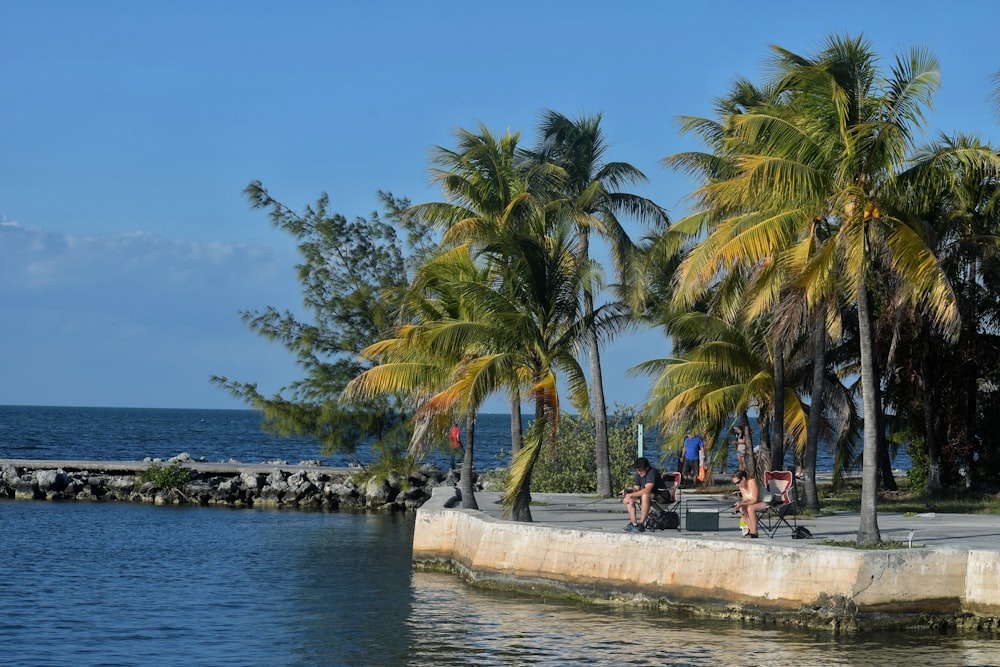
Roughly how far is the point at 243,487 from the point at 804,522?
24.0 meters

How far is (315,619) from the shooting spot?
62.2 ft

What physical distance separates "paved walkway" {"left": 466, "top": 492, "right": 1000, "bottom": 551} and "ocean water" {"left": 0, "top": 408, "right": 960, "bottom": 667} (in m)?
1.93

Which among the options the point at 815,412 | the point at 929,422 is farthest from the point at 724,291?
the point at 929,422

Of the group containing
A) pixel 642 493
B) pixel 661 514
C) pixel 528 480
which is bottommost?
pixel 661 514

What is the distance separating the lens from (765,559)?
17281 mm

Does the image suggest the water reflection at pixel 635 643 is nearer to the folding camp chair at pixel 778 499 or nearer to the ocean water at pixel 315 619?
the ocean water at pixel 315 619

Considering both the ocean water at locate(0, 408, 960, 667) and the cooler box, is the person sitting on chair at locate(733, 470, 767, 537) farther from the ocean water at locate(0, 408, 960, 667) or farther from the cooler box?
the ocean water at locate(0, 408, 960, 667)

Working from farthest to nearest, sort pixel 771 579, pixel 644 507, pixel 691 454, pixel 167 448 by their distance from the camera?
pixel 167 448 → pixel 691 454 → pixel 644 507 → pixel 771 579

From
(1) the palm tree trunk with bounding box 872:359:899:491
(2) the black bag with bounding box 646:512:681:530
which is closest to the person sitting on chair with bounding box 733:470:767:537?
(2) the black bag with bounding box 646:512:681:530

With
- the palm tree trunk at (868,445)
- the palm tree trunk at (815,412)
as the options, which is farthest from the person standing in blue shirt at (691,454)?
the palm tree trunk at (868,445)

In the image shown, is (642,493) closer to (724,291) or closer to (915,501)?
(724,291)

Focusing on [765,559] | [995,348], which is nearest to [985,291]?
[995,348]

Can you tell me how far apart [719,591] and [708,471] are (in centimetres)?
1921

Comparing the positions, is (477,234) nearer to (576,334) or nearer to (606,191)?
(576,334)
